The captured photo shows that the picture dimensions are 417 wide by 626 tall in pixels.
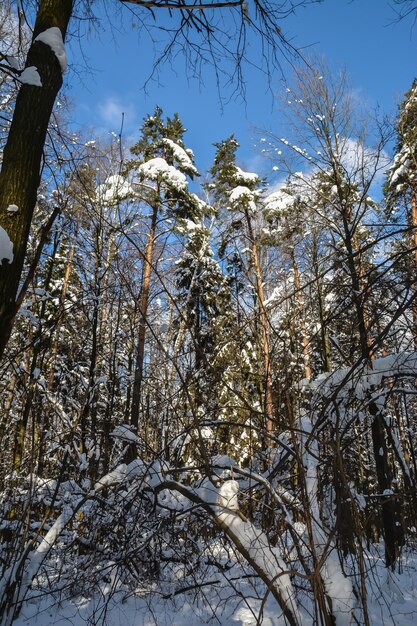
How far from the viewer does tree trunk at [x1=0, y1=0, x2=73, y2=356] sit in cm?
186

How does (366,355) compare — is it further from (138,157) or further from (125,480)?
(138,157)

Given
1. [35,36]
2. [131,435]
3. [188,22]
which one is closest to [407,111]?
[188,22]

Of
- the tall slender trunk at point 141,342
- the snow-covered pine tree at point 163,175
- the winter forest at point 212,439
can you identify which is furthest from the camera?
the snow-covered pine tree at point 163,175

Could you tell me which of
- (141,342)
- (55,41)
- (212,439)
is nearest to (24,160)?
(55,41)

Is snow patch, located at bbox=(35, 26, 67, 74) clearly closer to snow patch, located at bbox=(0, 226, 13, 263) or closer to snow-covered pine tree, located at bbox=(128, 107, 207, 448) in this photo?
snow patch, located at bbox=(0, 226, 13, 263)

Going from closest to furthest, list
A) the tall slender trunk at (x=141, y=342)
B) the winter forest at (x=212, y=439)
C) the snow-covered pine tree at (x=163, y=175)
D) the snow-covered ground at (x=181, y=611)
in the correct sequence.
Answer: the winter forest at (x=212, y=439)
the snow-covered ground at (x=181, y=611)
the tall slender trunk at (x=141, y=342)
the snow-covered pine tree at (x=163, y=175)

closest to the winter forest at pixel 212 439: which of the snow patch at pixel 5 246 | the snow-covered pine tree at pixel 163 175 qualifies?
the snow patch at pixel 5 246

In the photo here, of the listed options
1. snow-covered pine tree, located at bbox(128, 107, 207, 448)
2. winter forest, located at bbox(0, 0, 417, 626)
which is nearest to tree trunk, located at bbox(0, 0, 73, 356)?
winter forest, located at bbox(0, 0, 417, 626)

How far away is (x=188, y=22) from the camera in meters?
3.42

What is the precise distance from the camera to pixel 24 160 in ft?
6.94

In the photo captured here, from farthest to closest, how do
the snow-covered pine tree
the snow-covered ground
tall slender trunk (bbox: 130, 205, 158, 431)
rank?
the snow-covered pine tree → tall slender trunk (bbox: 130, 205, 158, 431) → the snow-covered ground

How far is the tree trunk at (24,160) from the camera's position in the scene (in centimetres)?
186

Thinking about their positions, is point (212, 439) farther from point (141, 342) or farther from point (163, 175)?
point (163, 175)

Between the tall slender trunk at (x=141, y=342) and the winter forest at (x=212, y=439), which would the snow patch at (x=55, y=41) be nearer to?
the winter forest at (x=212, y=439)
